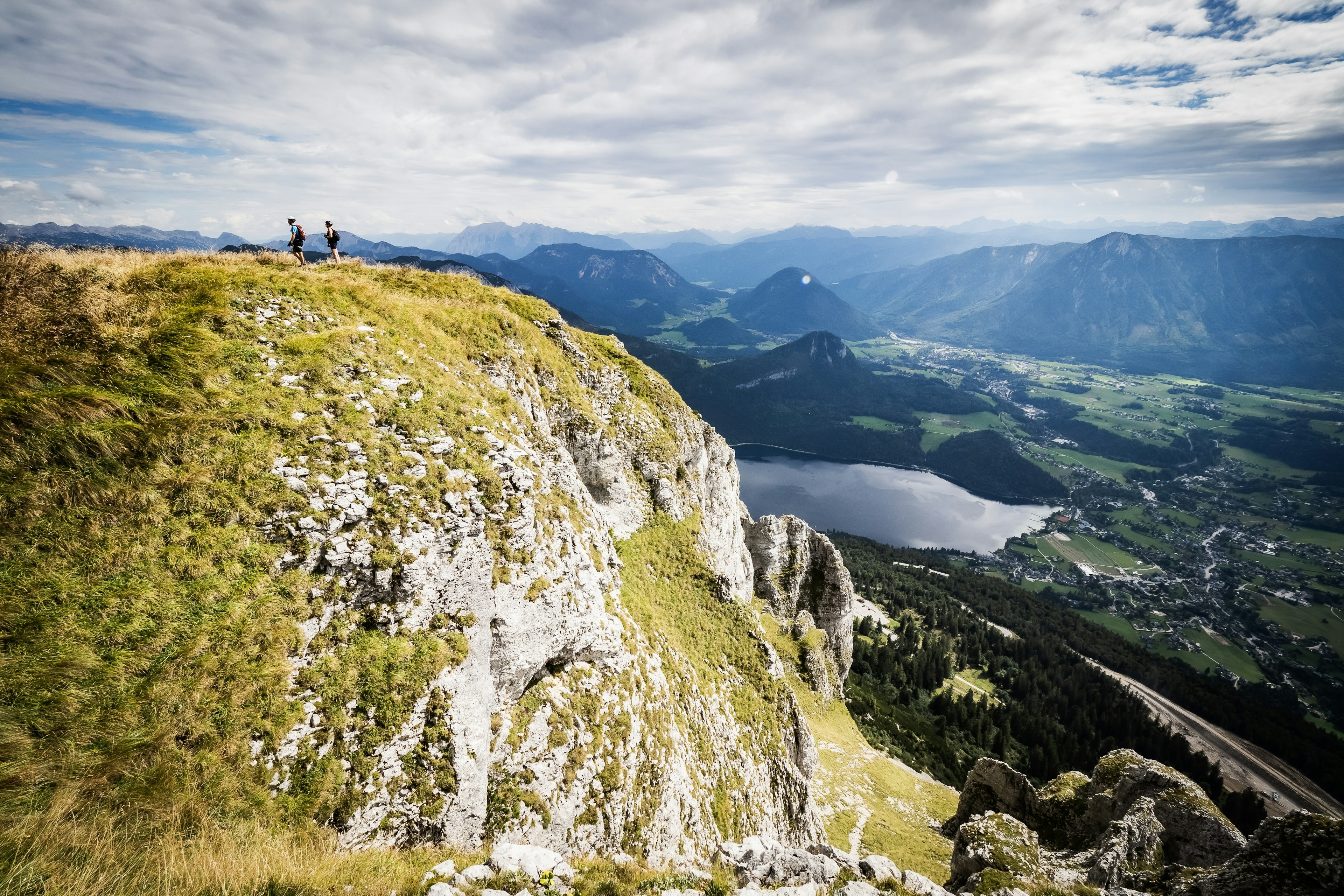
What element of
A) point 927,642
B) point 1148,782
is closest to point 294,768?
point 1148,782

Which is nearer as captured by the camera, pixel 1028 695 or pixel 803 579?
pixel 803 579

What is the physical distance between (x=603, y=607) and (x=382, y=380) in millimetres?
10719

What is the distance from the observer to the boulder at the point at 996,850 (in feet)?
59.1

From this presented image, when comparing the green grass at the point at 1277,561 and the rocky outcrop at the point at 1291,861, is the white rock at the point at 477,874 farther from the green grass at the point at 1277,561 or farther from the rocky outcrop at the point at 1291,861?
the green grass at the point at 1277,561

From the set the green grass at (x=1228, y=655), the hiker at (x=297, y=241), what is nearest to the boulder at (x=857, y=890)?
the hiker at (x=297, y=241)

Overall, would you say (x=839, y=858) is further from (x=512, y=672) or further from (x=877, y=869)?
(x=512, y=672)

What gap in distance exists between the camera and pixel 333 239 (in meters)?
23.7

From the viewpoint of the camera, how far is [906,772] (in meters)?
42.0

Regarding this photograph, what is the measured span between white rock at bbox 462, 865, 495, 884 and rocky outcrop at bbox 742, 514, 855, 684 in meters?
39.6

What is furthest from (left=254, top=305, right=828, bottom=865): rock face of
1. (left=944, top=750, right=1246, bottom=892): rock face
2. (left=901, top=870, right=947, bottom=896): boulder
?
(left=944, top=750, right=1246, bottom=892): rock face

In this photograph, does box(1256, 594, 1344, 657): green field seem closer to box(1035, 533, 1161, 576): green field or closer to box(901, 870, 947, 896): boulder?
box(1035, 533, 1161, 576): green field

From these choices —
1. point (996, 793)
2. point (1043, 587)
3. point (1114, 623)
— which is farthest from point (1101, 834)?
point (1043, 587)

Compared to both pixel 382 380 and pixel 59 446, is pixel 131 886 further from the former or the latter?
pixel 382 380

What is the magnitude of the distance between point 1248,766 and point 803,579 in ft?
360
